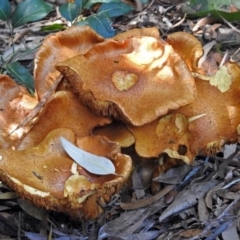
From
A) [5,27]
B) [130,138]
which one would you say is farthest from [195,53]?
[5,27]

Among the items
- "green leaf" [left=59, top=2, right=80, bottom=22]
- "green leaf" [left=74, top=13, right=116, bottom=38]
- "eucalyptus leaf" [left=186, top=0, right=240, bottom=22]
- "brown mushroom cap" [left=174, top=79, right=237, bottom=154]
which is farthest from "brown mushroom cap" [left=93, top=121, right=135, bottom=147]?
"eucalyptus leaf" [left=186, top=0, right=240, bottom=22]

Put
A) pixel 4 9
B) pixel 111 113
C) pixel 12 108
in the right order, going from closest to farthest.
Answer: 1. pixel 111 113
2. pixel 12 108
3. pixel 4 9

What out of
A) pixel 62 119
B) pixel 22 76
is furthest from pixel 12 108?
pixel 22 76

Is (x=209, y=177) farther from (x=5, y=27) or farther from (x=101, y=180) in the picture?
(x=5, y=27)

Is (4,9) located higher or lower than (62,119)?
higher

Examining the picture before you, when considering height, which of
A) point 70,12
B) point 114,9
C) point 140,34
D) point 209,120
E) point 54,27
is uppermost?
point 140,34

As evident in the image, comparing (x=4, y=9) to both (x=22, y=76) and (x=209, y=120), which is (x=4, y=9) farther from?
(x=209, y=120)
